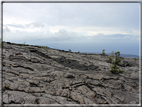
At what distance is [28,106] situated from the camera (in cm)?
623

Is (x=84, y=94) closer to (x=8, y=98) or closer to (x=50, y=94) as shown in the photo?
(x=50, y=94)

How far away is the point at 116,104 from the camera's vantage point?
7953mm

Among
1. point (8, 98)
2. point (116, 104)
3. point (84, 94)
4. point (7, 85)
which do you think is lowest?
point (116, 104)

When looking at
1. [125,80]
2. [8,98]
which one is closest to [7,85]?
[8,98]

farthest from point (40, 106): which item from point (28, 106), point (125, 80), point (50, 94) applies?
point (125, 80)

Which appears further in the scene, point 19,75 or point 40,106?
point 19,75

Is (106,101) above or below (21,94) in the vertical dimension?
below

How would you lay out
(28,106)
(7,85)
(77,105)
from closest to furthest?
(28,106) < (77,105) < (7,85)

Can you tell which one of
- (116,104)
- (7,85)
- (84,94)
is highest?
(7,85)

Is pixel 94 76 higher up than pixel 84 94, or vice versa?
pixel 94 76

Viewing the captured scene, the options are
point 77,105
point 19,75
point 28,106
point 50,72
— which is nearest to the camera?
point 28,106

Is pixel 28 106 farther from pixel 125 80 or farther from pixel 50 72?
pixel 125 80

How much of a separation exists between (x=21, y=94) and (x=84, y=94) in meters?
5.28

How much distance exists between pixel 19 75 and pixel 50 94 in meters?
4.41
